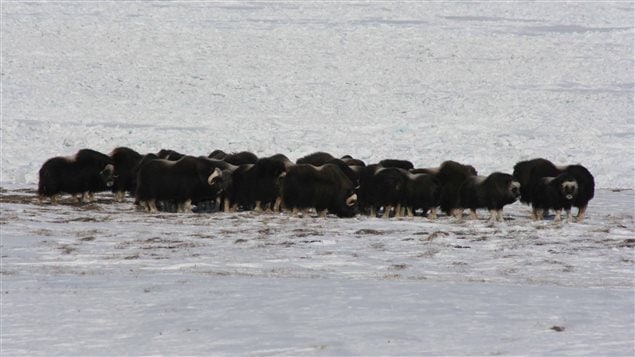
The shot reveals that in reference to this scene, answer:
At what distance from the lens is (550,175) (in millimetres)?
19703

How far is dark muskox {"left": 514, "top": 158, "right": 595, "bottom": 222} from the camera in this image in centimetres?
1838

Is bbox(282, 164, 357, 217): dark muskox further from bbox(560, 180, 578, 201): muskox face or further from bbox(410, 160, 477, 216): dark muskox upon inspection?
bbox(560, 180, 578, 201): muskox face

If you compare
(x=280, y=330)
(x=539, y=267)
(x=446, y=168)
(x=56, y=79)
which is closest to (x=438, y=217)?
(x=446, y=168)

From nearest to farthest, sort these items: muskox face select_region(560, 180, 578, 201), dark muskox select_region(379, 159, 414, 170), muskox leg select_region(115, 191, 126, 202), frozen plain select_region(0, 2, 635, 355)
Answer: frozen plain select_region(0, 2, 635, 355)
muskox face select_region(560, 180, 578, 201)
muskox leg select_region(115, 191, 126, 202)
dark muskox select_region(379, 159, 414, 170)

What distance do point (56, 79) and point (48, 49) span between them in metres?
4.62

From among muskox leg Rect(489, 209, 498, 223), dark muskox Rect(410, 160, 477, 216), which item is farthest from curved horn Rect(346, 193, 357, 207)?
muskox leg Rect(489, 209, 498, 223)

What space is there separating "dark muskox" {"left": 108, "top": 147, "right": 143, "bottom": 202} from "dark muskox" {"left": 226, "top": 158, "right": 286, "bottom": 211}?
252 centimetres

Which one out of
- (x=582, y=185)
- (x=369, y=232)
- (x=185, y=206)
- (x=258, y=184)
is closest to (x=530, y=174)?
(x=582, y=185)

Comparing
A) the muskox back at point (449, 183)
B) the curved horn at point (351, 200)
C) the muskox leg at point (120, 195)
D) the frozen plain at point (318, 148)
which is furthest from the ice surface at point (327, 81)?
the curved horn at point (351, 200)

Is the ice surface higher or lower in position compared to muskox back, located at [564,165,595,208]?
higher

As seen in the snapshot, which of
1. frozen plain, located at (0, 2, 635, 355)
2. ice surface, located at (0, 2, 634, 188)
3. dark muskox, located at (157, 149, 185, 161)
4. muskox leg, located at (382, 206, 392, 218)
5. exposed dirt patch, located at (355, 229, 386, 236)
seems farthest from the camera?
ice surface, located at (0, 2, 634, 188)

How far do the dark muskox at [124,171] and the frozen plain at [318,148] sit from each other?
639 mm

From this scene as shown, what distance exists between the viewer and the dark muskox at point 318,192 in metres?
18.5

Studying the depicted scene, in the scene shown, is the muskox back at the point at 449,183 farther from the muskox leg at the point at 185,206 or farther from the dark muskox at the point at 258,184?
the muskox leg at the point at 185,206
